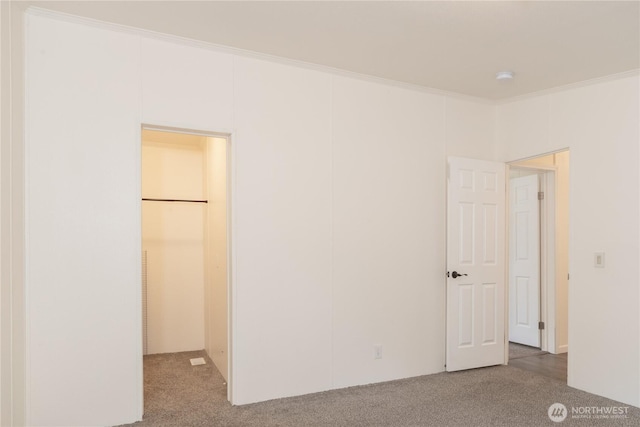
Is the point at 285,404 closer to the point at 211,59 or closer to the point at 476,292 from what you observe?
the point at 476,292

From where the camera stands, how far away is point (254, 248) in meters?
3.41

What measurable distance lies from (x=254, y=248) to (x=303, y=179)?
68 centimetres

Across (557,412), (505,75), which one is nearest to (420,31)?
(505,75)

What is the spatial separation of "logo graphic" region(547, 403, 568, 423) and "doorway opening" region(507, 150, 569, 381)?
150cm

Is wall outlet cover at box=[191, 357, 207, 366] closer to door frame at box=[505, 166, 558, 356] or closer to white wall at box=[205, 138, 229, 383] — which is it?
white wall at box=[205, 138, 229, 383]

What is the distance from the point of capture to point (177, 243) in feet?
16.4

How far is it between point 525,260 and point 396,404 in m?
2.77

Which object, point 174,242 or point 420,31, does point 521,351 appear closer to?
point 420,31

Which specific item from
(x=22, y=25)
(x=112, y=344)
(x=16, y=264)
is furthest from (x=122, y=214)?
(x=22, y=25)

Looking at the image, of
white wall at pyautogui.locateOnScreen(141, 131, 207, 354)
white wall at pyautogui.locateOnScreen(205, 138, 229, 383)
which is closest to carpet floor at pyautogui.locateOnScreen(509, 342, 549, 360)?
white wall at pyautogui.locateOnScreen(205, 138, 229, 383)

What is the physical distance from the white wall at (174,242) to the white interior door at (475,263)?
→ 268cm

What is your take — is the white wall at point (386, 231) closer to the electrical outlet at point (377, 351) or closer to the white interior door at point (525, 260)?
the electrical outlet at point (377, 351)

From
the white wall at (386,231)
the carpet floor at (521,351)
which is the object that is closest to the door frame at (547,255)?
the carpet floor at (521,351)

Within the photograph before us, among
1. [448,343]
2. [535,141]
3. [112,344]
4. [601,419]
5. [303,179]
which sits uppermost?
[535,141]
